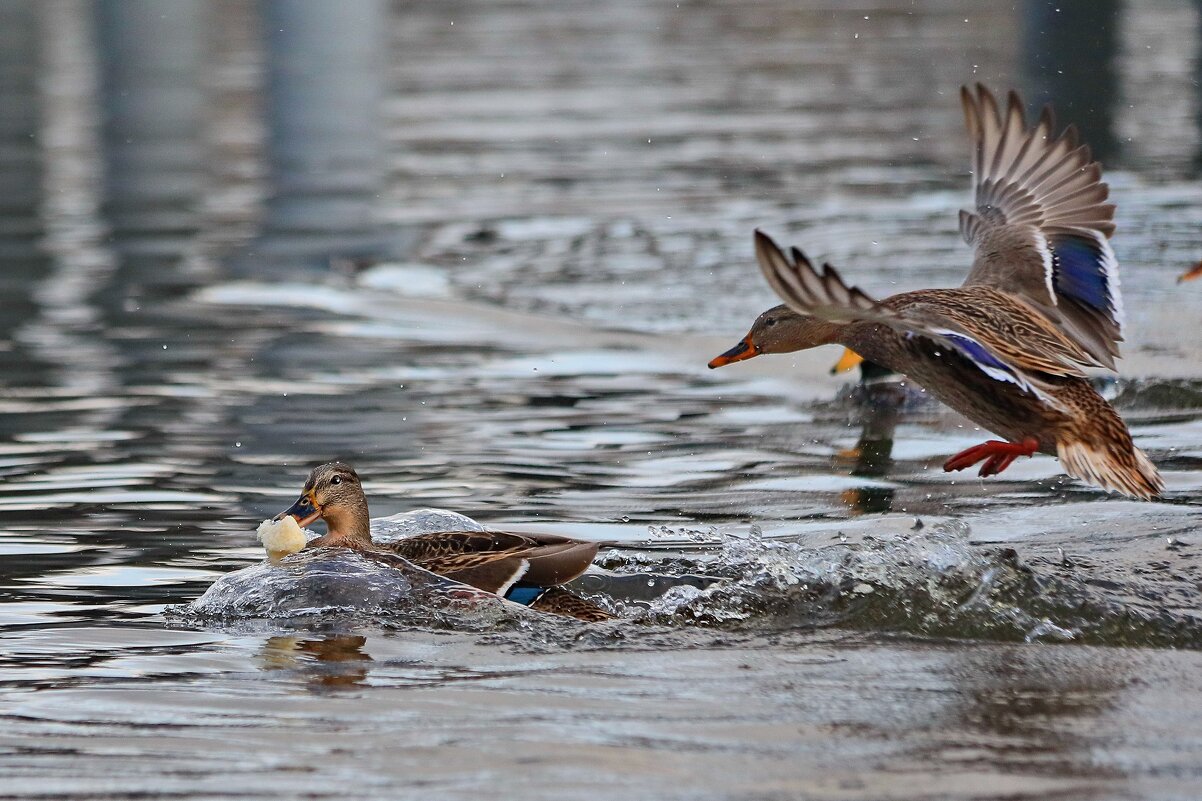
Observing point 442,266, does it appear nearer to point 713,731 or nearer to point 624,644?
point 624,644

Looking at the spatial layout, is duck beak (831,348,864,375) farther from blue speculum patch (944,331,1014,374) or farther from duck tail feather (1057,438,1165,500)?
blue speculum patch (944,331,1014,374)

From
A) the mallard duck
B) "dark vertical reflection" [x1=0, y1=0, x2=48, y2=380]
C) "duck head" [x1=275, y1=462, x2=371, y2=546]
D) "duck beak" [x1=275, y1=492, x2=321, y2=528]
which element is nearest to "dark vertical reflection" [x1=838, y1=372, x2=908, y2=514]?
the mallard duck

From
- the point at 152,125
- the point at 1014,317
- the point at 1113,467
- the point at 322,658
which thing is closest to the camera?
the point at 322,658

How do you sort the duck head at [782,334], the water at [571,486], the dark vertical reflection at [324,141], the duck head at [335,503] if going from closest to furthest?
the water at [571,486] → the duck head at [335,503] → the duck head at [782,334] → the dark vertical reflection at [324,141]

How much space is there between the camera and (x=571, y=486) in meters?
7.70

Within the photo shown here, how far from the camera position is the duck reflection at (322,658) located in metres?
5.37

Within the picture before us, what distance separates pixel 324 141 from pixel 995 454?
592 inches

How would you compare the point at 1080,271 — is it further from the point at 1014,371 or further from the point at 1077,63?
the point at 1077,63

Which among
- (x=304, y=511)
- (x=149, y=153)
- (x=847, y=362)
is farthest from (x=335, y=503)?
(x=149, y=153)

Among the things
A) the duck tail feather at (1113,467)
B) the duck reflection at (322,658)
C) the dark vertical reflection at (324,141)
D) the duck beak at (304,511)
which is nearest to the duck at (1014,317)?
the duck tail feather at (1113,467)

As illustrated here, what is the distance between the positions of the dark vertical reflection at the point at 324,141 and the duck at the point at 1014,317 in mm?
6658

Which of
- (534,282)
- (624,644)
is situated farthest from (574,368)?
(624,644)

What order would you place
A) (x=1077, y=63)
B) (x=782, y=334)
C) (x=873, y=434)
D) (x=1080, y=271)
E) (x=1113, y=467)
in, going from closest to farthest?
(x=1113, y=467)
(x=782, y=334)
(x=1080, y=271)
(x=873, y=434)
(x=1077, y=63)

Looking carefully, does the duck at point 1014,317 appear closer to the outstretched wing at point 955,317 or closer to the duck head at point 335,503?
the outstretched wing at point 955,317
